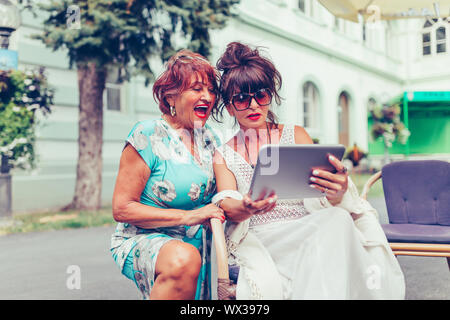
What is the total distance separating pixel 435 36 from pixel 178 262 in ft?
8.71

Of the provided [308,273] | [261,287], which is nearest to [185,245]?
[261,287]

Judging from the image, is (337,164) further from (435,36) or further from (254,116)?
(435,36)

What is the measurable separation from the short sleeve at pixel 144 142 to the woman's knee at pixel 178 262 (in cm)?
35

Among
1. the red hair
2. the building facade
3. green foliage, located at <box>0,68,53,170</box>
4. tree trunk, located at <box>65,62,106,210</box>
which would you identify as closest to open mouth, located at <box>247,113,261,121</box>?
the red hair

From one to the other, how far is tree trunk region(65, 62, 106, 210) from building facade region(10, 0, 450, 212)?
1.72ft

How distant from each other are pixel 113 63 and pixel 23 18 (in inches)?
75.4

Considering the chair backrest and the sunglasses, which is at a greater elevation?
the sunglasses

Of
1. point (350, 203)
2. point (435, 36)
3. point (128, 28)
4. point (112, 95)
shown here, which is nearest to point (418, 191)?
point (435, 36)

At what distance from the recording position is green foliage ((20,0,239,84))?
6664mm

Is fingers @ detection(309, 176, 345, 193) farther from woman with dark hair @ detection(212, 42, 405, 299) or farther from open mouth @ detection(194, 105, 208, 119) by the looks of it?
open mouth @ detection(194, 105, 208, 119)

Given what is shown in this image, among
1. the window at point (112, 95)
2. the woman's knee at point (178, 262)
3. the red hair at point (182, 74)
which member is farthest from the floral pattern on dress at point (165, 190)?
the window at point (112, 95)

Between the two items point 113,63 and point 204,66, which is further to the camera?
point 113,63

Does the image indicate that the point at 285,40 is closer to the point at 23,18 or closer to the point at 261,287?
the point at 23,18

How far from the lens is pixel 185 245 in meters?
1.57
